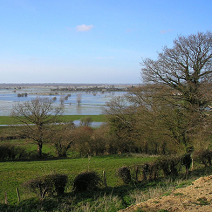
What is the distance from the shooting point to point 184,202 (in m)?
6.56

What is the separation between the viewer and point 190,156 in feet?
41.6

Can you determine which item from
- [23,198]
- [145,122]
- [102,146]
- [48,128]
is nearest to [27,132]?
[48,128]

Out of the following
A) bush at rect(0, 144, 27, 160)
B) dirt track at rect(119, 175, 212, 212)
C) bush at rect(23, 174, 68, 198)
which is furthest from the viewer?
bush at rect(0, 144, 27, 160)

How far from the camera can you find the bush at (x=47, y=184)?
826 cm

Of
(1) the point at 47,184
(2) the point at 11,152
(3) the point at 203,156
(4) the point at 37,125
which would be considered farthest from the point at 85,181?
(4) the point at 37,125

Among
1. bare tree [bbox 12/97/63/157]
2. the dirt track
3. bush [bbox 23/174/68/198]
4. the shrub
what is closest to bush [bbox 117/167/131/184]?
bush [bbox 23/174/68/198]

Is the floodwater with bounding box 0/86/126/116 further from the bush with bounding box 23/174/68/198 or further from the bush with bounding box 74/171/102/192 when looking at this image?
the bush with bounding box 23/174/68/198

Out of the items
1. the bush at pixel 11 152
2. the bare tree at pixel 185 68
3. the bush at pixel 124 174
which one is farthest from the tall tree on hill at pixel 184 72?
the bush at pixel 11 152

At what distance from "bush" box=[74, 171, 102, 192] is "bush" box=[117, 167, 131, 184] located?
1287 millimetres

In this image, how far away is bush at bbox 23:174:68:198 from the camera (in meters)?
8.26

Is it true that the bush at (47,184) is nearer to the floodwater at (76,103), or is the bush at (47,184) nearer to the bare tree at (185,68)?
the bare tree at (185,68)

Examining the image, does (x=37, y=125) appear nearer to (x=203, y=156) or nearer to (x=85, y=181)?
(x=85, y=181)

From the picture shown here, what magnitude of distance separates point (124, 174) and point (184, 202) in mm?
4044

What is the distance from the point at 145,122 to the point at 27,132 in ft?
40.5
